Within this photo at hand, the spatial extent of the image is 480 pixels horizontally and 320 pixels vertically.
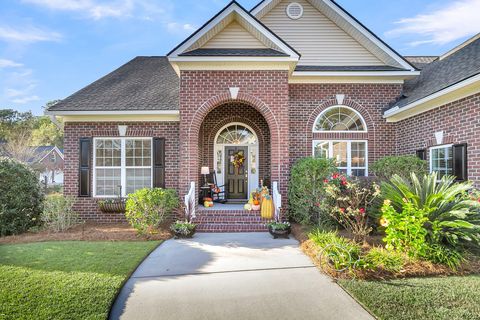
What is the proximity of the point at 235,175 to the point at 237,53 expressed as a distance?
497 centimetres

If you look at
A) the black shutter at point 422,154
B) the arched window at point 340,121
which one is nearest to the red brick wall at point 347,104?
the arched window at point 340,121

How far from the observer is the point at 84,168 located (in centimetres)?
943

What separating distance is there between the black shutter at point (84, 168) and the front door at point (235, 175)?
4.97 metres

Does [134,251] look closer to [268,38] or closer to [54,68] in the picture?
[268,38]

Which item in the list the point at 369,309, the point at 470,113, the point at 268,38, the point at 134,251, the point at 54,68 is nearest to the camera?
the point at 369,309

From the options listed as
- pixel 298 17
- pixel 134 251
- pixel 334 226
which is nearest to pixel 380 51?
pixel 298 17

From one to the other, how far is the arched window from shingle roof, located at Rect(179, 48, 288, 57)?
284cm

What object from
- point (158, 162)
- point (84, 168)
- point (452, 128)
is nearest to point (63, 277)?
point (158, 162)

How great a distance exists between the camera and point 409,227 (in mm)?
4820

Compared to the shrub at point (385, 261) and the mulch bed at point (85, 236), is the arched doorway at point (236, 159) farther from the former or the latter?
the shrub at point (385, 261)

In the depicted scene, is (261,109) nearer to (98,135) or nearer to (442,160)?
(442,160)

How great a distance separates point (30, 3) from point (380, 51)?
12.5 meters

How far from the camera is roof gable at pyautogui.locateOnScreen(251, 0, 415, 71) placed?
9.60 meters

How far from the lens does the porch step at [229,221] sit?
25.7 ft
